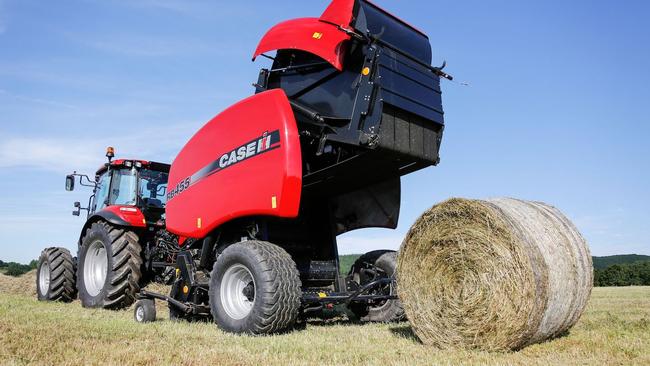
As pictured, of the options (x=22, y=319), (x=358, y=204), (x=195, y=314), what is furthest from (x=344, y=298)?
(x=22, y=319)

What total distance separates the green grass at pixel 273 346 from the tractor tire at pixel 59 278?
374cm

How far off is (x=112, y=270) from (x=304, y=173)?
3.81 m

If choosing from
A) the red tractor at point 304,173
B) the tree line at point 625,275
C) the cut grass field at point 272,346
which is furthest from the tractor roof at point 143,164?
the tree line at point 625,275

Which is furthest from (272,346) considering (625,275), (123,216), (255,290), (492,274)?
(625,275)

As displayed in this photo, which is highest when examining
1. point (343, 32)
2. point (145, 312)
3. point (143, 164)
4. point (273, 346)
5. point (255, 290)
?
point (343, 32)

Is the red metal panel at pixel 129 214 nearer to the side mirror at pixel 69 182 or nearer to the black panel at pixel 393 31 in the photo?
the side mirror at pixel 69 182

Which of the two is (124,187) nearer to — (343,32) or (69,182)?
(69,182)

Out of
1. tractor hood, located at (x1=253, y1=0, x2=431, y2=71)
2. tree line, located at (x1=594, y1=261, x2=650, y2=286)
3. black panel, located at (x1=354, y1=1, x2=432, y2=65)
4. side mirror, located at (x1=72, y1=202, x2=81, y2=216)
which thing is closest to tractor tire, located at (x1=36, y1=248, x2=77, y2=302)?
side mirror, located at (x1=72, y1=202, x2=81, y2=216)

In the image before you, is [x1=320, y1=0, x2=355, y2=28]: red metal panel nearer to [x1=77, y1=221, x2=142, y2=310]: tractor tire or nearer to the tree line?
[x1=77, y1=221, x2=142, y2=310]: tractor tire

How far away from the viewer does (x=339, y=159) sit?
6.32 m

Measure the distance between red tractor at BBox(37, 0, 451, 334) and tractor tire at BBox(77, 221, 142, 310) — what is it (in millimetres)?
48

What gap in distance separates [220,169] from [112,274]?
2830 millimetres

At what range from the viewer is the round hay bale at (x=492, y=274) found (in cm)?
481

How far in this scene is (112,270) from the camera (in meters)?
8.74
